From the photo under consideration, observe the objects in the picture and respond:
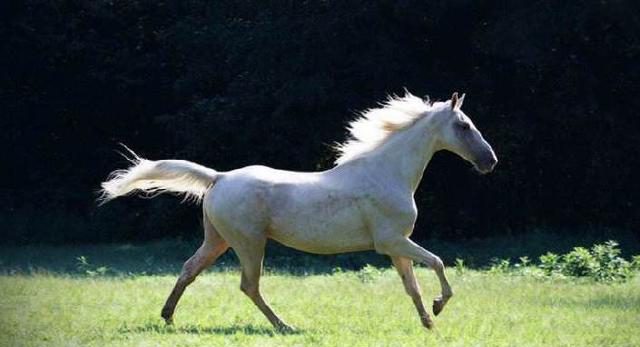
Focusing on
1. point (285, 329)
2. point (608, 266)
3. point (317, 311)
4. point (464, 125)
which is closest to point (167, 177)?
point (285, 329)

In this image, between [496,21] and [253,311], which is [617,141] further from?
[253,311]

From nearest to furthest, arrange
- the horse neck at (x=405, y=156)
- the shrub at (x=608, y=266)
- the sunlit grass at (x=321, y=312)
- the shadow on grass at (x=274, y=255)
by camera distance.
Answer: the sunlit grass at (x=321, y=312), the horse neck at (x=405, y=156), the shrub at (x=608, y=266), the shadow on grass at (x=274, y=255)

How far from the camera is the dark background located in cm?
2112

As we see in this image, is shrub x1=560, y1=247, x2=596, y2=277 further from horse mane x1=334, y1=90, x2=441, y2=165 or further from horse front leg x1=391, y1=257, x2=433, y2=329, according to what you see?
horse front leg x1=391, y1=257, x2=433, y2=329

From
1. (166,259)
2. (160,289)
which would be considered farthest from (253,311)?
(166,259)

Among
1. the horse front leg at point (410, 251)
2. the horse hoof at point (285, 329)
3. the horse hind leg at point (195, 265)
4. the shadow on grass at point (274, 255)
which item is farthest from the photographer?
the shadow on grass at point (274, 255)

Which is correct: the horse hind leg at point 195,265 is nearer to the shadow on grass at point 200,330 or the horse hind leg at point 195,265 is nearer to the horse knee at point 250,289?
the shadow on grass at point 200,330

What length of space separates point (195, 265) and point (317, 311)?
1483 millimetres

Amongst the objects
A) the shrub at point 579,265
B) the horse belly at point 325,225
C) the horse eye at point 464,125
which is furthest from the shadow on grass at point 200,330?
the shrub at point 579,265

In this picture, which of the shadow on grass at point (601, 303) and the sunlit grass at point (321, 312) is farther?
the shadow on grass at point (601, 303)

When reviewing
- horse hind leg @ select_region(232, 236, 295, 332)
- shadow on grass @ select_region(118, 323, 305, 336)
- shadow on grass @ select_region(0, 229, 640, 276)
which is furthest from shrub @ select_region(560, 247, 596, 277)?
shadow on grass @ select_region(118, 323, 305, 336)

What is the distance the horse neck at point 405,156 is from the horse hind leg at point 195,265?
161 cm

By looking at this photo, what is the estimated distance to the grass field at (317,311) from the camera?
877 cm

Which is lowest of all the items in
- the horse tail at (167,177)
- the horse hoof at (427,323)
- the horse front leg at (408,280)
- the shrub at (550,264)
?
the shrub at (550,264)
